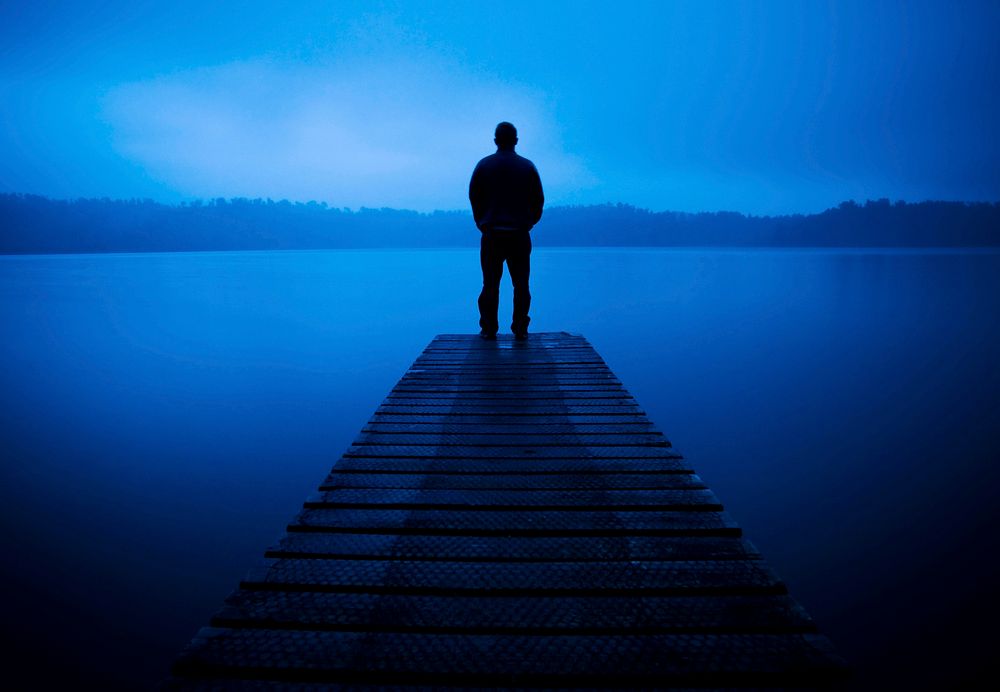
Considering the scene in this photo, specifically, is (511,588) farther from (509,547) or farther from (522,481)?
(522,481)

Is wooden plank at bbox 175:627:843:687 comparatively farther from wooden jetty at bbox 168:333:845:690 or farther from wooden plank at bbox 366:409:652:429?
wooden plank at bbox 366:409:652:429

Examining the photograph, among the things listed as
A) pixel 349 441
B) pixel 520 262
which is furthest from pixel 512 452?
pixel 349 441

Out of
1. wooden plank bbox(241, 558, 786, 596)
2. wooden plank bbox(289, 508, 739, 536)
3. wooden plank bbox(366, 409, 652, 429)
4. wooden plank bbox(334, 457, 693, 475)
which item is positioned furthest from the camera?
wooden plank bbox(366, 409, 652, 429)

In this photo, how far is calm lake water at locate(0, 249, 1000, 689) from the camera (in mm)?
3953

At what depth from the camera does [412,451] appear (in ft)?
10.5

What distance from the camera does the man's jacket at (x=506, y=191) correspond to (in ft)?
18.9

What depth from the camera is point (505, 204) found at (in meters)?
5.88

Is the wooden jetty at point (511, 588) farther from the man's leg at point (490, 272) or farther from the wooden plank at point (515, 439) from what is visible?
the man's leg at point (490, 272)

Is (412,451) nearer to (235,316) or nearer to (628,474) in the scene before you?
(628,474)

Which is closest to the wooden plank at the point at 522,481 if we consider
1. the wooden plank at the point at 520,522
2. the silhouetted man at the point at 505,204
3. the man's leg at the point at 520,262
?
the wooden plank at the point at 520,522

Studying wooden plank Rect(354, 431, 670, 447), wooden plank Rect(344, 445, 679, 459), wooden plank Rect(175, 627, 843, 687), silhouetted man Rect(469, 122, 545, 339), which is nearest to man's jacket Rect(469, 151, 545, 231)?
silhouetted man Rect(469, 122, 545, 339)

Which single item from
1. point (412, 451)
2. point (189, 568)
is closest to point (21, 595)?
point (189, 568)

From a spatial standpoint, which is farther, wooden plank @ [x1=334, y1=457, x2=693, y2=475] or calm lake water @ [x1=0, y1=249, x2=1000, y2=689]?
calm lake water @ [x1=0, y1=249, x2=1000, y2=689]

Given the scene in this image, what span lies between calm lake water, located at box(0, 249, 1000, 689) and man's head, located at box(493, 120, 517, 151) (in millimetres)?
4354
